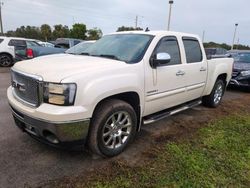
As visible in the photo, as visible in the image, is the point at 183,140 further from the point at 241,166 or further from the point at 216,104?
the point at 216,104

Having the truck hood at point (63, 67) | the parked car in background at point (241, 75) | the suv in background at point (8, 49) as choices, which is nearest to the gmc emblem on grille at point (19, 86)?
the truck hood at point (63, 67)

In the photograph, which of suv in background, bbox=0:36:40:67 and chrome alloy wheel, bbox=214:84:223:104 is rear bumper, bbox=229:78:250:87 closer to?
chrome alloy wheel, bbox=214:84:223:104

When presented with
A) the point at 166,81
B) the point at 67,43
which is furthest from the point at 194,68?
the point at 67,43

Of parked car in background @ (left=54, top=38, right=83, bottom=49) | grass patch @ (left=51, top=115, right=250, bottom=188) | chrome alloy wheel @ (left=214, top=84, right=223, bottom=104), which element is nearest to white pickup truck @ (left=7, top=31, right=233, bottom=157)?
grass patch @ (left=51, top=115, right=250, bottom=188)

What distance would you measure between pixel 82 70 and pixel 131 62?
2.81 feet

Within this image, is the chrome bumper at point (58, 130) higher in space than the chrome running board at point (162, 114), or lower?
higher

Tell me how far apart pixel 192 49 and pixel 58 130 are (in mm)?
3419

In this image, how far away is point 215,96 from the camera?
6.50 metres

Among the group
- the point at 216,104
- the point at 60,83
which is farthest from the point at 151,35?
the point at 216,104

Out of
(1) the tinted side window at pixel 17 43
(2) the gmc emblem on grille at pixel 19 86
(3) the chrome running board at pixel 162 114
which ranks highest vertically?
(1) the tinted side window at pixel 17 43

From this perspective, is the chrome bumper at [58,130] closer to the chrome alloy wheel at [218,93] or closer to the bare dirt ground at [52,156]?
the bare dirt ground at [52,156]

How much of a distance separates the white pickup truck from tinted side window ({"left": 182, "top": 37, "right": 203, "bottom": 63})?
1.0 inches

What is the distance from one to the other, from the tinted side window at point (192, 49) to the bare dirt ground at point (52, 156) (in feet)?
4.37

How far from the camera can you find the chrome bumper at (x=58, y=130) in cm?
290
